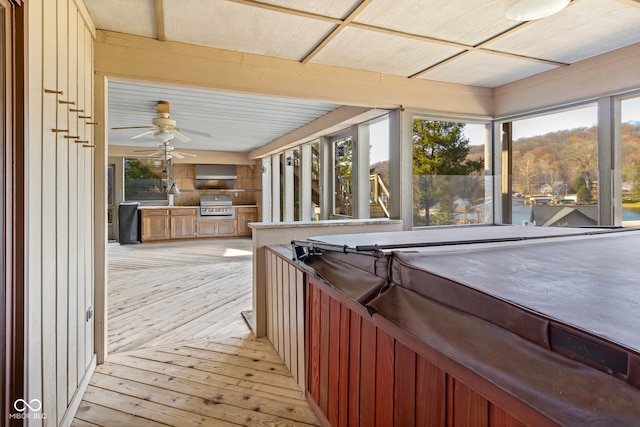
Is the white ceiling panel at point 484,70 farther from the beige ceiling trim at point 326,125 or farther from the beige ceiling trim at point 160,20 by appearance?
the beige ceiling trim at point 160,20

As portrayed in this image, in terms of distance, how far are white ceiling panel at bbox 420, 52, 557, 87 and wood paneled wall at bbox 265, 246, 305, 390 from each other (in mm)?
2131

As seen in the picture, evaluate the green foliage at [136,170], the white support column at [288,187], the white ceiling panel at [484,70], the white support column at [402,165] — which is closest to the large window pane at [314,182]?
the white support column at [288,187]

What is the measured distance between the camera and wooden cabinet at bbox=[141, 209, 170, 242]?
8695 mm

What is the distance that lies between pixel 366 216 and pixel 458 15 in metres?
2.59

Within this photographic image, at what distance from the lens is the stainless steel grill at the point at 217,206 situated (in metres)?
9.41

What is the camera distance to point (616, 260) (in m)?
1.35

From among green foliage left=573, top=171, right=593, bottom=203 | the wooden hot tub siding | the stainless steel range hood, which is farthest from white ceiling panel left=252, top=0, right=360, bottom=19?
the stainless steel range hood

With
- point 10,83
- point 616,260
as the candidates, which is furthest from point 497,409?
point 10,83

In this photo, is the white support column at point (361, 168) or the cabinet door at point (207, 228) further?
the cabinet door at point (207, 228)

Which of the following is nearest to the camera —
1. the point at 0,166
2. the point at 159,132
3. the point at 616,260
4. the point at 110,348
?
the point at 0,166

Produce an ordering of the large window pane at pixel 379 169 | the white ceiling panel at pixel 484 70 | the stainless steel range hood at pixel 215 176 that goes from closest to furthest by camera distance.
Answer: the white ceiling panel at pixel 484 70, the large window pane at pixel 379 169, the stainless steel range hood at pixel 215 176

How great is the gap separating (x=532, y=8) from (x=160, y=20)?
6.81 feet

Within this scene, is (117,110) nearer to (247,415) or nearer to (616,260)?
(247,415)

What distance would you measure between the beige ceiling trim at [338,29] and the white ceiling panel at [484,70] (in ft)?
3.67
